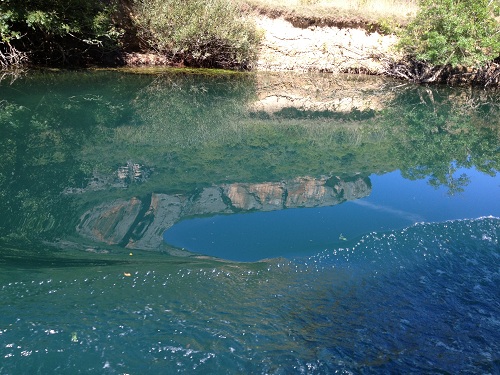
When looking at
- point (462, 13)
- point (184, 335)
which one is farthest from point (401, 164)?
point (462, 13)

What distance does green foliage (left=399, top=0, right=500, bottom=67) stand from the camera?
22953 millimetres

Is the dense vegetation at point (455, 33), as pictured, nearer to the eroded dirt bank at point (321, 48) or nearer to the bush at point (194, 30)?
the eroded dirt bank at point (321, 48)

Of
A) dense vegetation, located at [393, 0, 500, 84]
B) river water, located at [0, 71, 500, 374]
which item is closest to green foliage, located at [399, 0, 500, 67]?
dense vegetation, located at [393, 0, 500, 84]

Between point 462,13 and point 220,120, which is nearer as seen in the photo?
point 220,120

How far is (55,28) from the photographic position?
1942 cm

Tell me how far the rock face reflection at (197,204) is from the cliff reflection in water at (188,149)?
0.10 feet

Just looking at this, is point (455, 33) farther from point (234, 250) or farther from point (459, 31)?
point (234, 250)

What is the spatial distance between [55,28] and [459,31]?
19.0 metres

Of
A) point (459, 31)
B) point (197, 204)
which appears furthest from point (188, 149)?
point (459, 31)

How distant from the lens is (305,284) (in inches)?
231

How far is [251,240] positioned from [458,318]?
3.09 metres

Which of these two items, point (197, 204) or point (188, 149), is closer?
point (197, 204)

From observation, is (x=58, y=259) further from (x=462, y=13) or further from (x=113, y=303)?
(x=462, y=13)

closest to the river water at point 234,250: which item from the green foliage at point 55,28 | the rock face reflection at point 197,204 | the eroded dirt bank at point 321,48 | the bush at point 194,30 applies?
the rock face reflection at point 197,204
